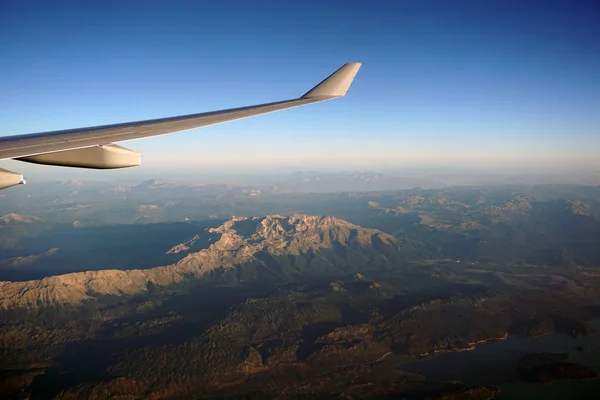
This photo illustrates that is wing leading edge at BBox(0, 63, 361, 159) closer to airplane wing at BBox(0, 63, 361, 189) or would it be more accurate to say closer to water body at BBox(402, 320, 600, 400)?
airplane wing at BBox(0, 63, 361, 189)

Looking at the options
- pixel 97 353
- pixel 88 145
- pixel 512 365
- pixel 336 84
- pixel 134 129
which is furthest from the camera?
pixel 97 353

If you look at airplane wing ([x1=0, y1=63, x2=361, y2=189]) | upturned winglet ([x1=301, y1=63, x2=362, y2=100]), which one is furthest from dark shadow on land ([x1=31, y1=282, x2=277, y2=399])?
upturned winglet ([x1=301, y1=63, x2=362, y2=100])

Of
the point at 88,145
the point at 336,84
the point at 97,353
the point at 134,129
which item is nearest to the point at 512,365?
the point at 336,84

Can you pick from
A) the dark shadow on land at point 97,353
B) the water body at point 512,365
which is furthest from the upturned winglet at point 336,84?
the dark shadow on land at point 97,353

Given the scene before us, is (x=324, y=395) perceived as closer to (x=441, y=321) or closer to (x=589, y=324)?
(x=441, y=321)

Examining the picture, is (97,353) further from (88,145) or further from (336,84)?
(336,84)

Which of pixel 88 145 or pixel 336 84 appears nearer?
pixel 88 145
